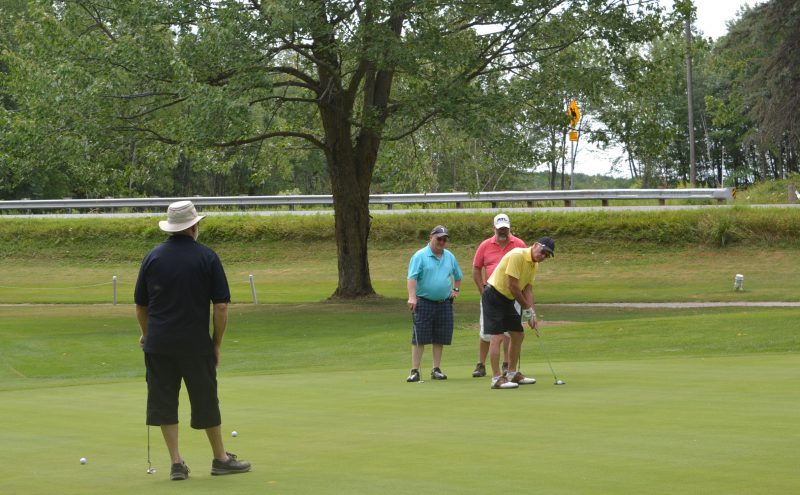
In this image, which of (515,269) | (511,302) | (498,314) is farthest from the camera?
(511,302)

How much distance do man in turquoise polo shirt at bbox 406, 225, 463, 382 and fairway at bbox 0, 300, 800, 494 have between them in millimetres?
764

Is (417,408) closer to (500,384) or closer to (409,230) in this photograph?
(500,384)

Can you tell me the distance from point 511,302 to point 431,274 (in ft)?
4.87

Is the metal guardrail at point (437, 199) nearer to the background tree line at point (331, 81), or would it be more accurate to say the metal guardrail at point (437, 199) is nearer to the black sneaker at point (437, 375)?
the background tree line at point (331, 81)

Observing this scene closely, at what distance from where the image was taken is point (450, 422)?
35.8 feet

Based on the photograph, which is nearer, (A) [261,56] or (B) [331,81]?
(A) [261,56]

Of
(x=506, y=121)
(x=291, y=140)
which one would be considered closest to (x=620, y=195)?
(x=291, y=140)

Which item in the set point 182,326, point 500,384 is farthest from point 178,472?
point 500,384

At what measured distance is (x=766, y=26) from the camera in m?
44.8

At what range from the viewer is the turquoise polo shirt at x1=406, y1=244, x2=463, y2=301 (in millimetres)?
15523

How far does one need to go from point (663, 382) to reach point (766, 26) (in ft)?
112

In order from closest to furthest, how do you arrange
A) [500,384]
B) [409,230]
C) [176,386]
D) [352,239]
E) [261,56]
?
[176,386] → [500,384] → [261,56] → [352,239] → [409,230]

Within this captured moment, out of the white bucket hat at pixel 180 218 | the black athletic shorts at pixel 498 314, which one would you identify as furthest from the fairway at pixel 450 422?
the white bucket hat at pixel 180 218

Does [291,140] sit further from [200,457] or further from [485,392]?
Result: [200,457]
